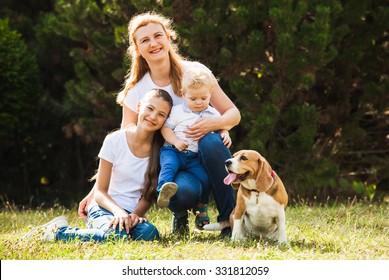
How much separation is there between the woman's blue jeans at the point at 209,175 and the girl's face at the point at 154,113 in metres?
0.30

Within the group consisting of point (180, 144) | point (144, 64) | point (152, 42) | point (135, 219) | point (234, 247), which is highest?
point (152, 42)

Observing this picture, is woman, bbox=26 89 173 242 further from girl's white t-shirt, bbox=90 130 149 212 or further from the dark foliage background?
the dark foliage background

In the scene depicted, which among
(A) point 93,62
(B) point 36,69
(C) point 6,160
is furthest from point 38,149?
(A) point 93,62

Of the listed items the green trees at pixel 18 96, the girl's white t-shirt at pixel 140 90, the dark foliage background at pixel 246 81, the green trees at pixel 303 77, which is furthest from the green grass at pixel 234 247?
the green trees at pixel 18 96

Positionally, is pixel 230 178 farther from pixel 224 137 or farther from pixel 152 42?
pixel 152 42

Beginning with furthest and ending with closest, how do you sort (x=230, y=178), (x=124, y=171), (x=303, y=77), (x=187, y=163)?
(x=303, y=77), (x=124, y=171), (x=187, y=163), (x=230, y=178)

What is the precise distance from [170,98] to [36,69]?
3.75 metres

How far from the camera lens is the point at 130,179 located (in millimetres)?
4535

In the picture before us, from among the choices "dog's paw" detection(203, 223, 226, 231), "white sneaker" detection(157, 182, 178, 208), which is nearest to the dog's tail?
"dog's paw" detection(203, 223, 226, 231)

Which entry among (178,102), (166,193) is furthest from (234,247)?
(178,102)

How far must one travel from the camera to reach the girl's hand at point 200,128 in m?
4.33

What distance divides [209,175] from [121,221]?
617 millimetres

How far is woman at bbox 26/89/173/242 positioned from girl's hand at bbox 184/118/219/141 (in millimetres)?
201

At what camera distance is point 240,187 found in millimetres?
4152
